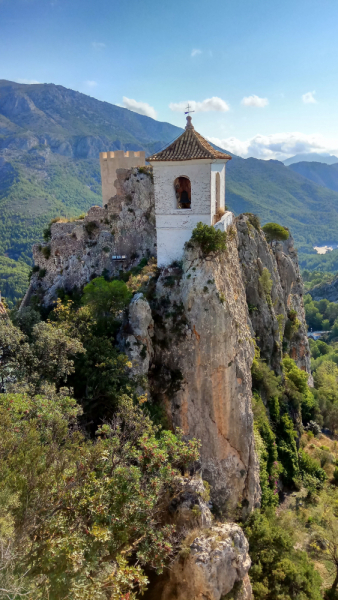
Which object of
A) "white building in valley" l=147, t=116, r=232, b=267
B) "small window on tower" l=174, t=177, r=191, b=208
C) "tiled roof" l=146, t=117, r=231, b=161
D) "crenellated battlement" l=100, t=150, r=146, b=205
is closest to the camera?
"tiled roof" l=146, t=117, r=231, b=161

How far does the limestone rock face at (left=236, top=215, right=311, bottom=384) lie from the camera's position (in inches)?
1314

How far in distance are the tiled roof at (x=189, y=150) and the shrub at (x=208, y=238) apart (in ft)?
12.8

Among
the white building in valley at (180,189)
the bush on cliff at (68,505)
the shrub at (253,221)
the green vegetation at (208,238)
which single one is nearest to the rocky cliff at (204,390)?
the green vegetation at (208,238)

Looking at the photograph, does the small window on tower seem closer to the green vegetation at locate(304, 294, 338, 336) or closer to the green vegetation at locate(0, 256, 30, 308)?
→ the green vegetation at locate(0, 256, 30, 308)

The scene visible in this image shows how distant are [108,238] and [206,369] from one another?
1635cm

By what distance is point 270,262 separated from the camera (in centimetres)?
3859

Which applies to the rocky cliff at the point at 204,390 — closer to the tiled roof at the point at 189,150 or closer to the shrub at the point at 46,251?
the tiled roof at the point at 189,150

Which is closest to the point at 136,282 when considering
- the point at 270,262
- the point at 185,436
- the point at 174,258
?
the point at 174,258

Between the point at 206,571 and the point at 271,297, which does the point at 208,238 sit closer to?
the point at 206,571

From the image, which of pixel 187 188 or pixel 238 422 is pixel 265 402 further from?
pixel 187 188

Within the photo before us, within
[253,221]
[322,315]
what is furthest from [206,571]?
[322,315]

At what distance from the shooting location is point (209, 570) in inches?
550

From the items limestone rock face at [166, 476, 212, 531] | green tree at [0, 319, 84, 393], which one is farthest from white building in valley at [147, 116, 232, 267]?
limestone rock face at [166, 476, 212, 531]

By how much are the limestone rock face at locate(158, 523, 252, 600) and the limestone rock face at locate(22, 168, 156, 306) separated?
21.1 metres
